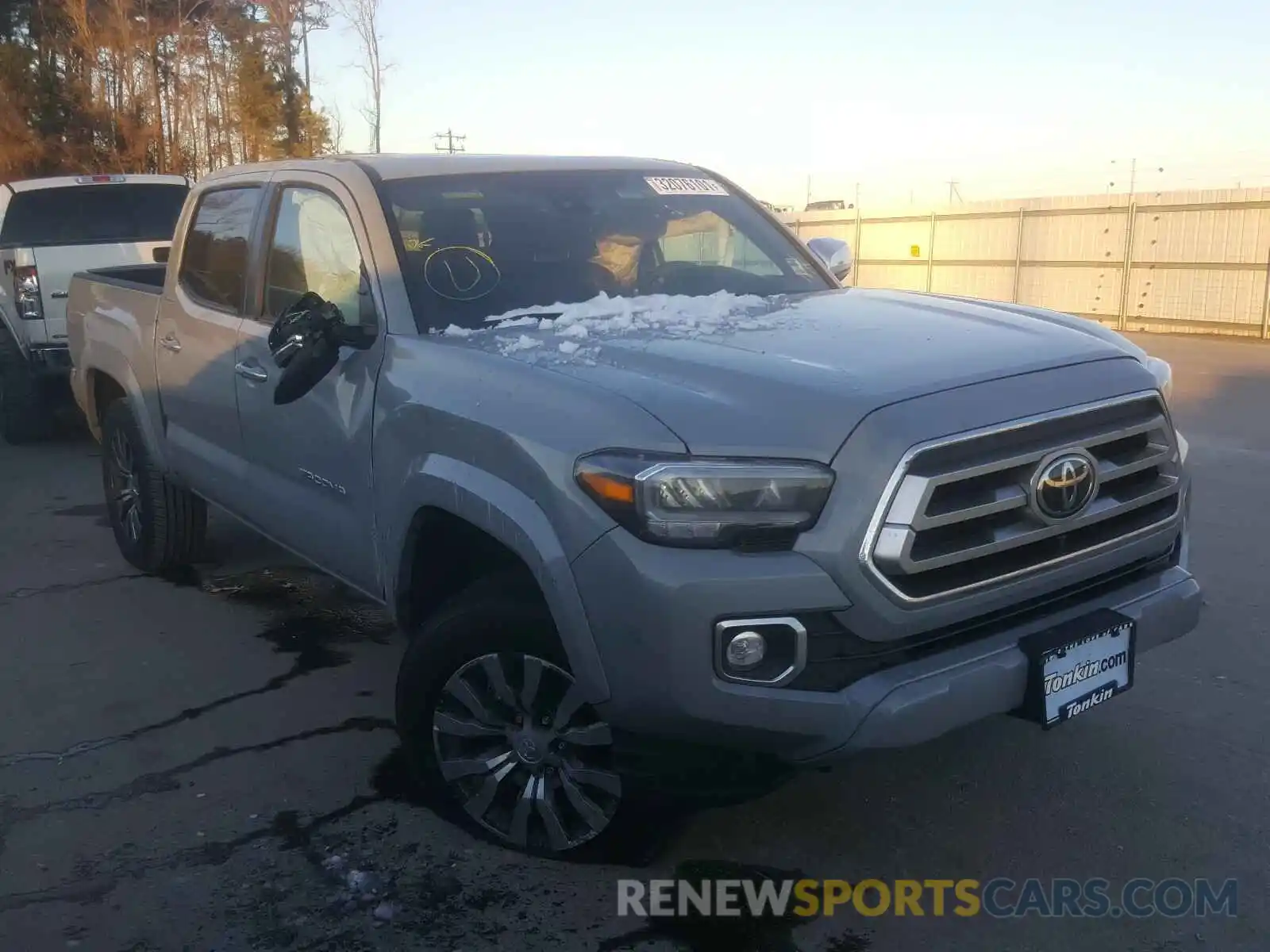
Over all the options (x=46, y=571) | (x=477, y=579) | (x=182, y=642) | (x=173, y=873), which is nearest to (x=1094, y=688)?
(x=477, y=579)

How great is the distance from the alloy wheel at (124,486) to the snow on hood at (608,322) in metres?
2.96

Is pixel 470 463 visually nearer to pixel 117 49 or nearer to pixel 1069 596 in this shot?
pixel 1069 596

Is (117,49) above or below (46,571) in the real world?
above

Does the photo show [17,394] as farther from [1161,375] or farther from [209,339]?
[1161,375]

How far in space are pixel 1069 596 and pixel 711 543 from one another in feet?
3.35

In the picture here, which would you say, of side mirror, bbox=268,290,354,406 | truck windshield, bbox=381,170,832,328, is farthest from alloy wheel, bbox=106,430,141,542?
truck windshield, bbox=381,170,832,328

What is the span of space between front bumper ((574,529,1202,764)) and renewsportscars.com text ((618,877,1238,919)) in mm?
584

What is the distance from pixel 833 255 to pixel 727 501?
2.56 meters

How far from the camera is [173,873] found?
3240 millimetres

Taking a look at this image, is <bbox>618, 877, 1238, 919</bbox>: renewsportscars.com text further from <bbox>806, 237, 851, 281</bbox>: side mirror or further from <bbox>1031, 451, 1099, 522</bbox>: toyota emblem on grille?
<bbox>806, 237, 851, 281</bbox>: side mirror

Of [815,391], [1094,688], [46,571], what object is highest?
[815,391]

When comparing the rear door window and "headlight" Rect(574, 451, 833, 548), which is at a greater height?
the rear door window

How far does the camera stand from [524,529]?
2.89 meters

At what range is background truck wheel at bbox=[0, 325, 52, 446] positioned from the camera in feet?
30.9
